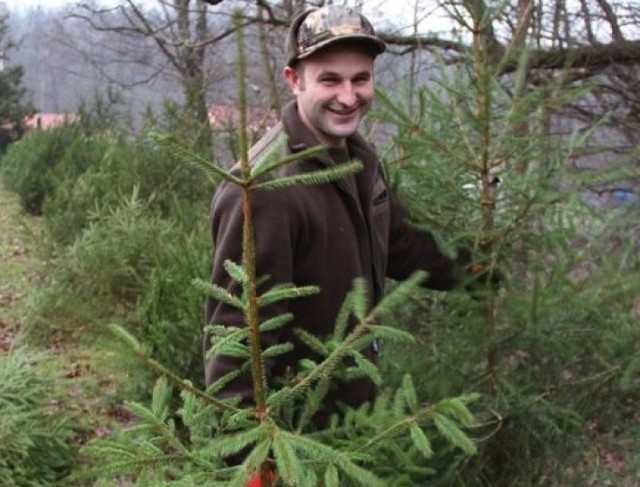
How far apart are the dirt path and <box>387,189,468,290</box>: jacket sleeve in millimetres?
5895

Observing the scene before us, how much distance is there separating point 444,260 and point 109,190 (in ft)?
25.1

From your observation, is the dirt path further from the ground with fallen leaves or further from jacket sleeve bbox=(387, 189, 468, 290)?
jacket sleeve bbox=(387, 189, 468, 290)

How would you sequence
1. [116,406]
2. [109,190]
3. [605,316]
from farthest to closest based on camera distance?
[109,190] < [116,406] < [605,316]

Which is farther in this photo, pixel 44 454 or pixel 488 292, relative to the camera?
pixel 44 454

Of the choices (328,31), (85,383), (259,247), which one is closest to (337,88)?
(328,31)

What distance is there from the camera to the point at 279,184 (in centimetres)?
141

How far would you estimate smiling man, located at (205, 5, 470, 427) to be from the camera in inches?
86.4

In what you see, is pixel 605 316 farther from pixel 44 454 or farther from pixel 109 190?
pixel 109 190

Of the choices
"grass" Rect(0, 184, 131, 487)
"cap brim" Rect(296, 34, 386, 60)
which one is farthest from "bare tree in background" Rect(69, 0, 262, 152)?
"grass" Rect(0, 184, 131, 487)

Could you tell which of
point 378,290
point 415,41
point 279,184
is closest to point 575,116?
point 415,41

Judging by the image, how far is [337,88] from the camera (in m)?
2.35

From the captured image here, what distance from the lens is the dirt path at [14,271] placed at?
859cm

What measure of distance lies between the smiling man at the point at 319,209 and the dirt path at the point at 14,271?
6.08 m

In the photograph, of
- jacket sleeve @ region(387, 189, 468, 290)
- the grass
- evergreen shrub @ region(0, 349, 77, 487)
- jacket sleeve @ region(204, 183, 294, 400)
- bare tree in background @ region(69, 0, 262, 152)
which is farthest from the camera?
bare tree in background @ region(69, 0, 262, 152)
